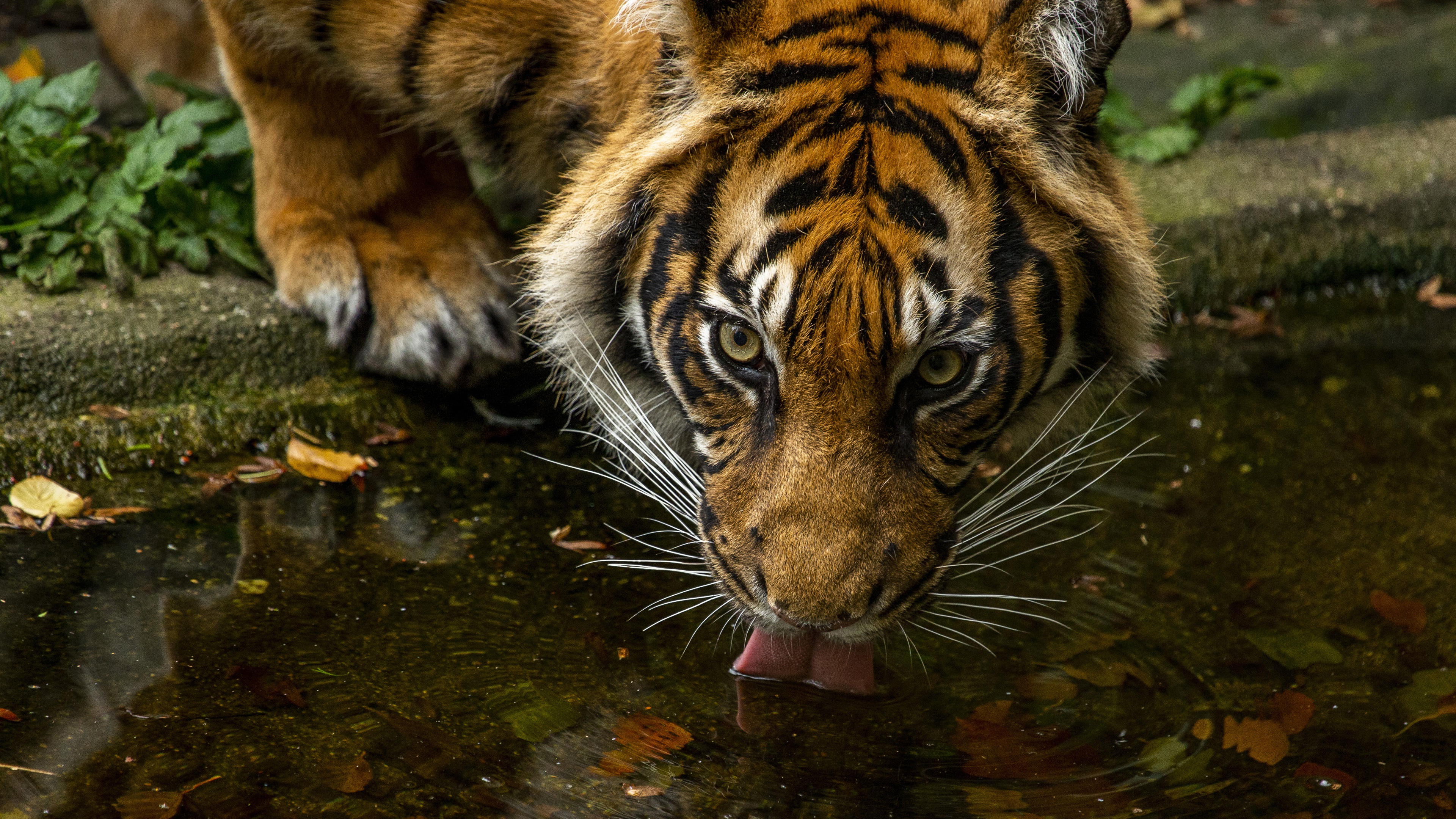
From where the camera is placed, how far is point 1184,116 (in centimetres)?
426

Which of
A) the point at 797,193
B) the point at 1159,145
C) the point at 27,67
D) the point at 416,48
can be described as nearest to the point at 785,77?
the point at 797,193

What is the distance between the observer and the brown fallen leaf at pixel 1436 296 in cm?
384

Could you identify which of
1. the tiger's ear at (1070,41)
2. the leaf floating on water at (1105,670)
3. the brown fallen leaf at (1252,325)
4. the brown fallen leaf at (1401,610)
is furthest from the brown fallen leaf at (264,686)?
the brown fallen leaf at (1252,325)

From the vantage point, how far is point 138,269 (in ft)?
9.70

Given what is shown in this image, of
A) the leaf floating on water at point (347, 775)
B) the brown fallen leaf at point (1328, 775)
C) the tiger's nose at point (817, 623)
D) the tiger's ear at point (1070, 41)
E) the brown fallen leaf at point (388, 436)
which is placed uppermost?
the tiger's ear at point (1070, 41)

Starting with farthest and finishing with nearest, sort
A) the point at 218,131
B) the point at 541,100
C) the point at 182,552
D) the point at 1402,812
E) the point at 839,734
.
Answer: the point at 218,131 → the point at 541,100 → the point at 182,552 → the point at 839,734 → the point at 1402,812

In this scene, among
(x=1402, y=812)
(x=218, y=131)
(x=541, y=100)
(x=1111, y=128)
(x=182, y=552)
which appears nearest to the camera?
(x=1402, y=812)

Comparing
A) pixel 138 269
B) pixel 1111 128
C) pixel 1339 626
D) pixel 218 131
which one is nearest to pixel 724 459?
pixel 1339 626

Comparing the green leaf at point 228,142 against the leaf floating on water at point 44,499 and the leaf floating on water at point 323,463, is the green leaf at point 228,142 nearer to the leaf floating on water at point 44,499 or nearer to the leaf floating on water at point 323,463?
the leaf floating on water at point 323,463

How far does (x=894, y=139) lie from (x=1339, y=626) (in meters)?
1.27

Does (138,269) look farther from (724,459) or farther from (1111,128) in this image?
(1111,128)

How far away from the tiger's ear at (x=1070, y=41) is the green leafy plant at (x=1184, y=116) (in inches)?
73.1

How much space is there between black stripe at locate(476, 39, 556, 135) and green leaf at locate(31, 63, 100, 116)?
43.9 inches

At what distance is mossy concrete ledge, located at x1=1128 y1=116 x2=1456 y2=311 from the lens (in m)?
3.73
